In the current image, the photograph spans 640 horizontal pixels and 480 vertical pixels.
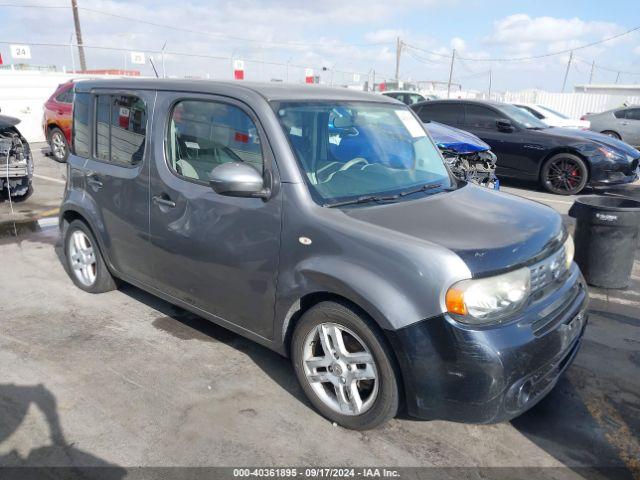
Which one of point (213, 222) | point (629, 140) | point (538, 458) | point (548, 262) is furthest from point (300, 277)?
point (629, 140)

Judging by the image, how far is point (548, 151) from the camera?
9.49 meters

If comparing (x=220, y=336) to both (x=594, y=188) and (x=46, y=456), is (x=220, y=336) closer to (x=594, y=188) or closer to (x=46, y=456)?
(x=46, y=456)

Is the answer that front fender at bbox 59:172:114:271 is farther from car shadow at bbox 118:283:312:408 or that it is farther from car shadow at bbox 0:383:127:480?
car shadow at bbox 0:383:127:480

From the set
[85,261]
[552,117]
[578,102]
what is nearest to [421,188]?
[85,261]

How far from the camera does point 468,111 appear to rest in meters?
10.6

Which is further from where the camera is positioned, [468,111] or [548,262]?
[468,111]

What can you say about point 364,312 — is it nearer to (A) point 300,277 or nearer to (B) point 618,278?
(A) point 300,277

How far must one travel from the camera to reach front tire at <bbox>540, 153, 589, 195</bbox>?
930 cm

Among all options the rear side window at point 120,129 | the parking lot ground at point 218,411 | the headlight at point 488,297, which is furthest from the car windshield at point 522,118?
the headlight at point 488,297

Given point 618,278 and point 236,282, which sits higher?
point 236,282

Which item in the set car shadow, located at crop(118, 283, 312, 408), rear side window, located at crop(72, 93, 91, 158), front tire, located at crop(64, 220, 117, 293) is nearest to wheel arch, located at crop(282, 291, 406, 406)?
car shadow, located at crop(118, 283, 312, 408)

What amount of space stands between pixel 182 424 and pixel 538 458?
6.34 ft

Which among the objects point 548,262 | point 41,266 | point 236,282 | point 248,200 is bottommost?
point 41,266

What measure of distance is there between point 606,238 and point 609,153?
16.5 ft
